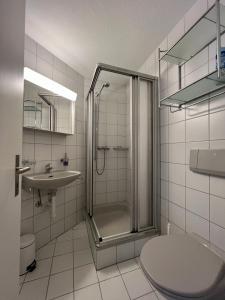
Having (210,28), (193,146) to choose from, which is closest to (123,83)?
(210,28)

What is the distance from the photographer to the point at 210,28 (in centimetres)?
101

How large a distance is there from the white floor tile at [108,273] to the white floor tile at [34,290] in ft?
1.45

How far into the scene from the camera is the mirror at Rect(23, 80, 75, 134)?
1.51 meters

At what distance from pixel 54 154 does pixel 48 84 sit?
0.87 m

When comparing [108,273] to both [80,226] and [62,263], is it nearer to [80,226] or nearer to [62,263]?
[62,263]

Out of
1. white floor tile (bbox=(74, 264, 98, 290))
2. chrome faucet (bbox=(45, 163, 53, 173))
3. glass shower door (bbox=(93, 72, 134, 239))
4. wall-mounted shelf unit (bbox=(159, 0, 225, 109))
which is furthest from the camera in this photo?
glass shower door (bbox=(93, 72, 134, 239))

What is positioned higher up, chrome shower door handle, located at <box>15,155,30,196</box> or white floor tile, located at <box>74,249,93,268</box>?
chrome shower door handle, located at <box>15,155,30,196</box>

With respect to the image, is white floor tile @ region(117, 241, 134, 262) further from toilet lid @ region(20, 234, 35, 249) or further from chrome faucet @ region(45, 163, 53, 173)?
chrome faucet @ region(45, 163, 53, 173)

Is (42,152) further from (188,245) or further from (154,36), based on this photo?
(154,36)

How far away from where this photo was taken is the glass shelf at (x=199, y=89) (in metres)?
0.91

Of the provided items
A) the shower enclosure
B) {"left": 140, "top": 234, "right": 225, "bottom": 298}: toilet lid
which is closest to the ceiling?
the shower enclosure

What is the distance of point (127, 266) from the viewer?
4.32 ft

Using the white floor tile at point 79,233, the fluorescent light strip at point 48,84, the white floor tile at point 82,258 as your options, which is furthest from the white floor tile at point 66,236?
the fluorescent light strip at point 48,84

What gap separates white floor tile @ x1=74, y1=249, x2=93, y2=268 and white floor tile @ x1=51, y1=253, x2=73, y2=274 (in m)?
0.05
